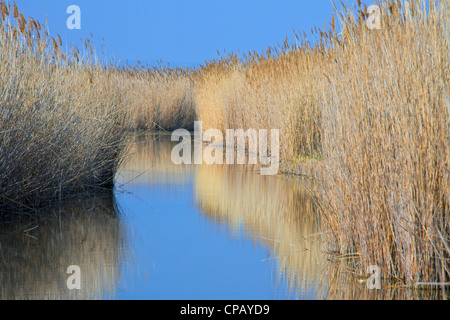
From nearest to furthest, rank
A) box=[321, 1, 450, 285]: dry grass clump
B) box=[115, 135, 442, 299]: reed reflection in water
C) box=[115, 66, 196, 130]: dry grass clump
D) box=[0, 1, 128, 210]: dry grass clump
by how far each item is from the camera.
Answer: box=[321, 1, 450, 285]: dry grass clump → box=[115, 135, 442, 299]: reed reflection in water → box=[0, 1, 128, 210]: dry grass clump → box=[115, 66, 196, 130]: dry grass clump

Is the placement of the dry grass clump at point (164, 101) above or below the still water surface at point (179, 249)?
above

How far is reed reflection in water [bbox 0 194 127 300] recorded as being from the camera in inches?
126

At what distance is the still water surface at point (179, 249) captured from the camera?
3.20 metres

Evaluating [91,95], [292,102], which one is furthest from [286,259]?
[292,102]

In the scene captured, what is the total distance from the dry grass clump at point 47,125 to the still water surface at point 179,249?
29 cm

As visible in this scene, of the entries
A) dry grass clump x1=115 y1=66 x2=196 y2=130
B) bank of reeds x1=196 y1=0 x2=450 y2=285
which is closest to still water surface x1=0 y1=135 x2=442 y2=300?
bank of reeds x1=196 y1=0 x2=450 y2=285

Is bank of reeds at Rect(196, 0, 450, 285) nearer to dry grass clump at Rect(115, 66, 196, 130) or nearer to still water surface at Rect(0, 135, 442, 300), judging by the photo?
still water surface at Rect(0, 135, 442, 300)

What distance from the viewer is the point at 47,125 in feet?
17.8

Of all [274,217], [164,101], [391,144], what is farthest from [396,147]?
[164,101]

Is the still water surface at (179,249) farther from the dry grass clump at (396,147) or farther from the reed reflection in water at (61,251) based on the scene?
the dry grass clump at (396,147)

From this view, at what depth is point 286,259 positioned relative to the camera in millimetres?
3826

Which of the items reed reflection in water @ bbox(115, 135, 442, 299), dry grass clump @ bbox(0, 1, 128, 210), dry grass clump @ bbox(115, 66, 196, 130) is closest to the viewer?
reed reflection in water @ bbox(115, 135, 442, 299)

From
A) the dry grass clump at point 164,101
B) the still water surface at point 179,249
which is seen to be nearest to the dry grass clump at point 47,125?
the still water surface at point 179,249

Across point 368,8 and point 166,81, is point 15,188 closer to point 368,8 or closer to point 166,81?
point 368,8
